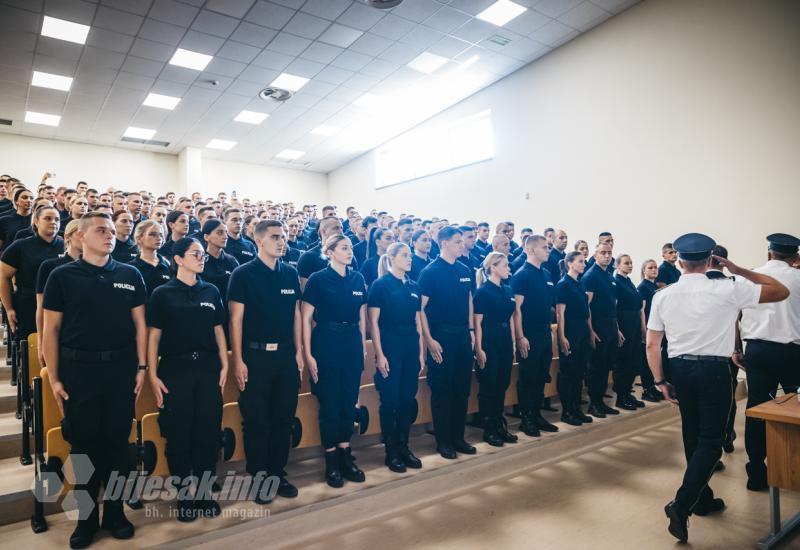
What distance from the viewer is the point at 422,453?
10.8 ft

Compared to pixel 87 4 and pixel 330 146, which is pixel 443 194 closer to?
pixel 330 146

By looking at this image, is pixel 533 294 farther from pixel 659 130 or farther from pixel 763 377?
pixel 659 130

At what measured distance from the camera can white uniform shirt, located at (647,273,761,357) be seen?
2.26 m

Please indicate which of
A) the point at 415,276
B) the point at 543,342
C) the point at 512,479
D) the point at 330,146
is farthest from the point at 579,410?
the point at 330,146

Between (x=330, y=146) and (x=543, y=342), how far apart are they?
32.3 ft

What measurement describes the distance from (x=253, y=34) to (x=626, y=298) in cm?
612

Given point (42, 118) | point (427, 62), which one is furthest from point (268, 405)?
point (42, 118)

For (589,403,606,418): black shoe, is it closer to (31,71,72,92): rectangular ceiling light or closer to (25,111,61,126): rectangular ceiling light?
(31,71,72,92): rectangular ceiling light

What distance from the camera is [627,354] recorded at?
446 cm

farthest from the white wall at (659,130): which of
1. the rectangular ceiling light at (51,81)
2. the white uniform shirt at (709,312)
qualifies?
the rectangular ceiling light at (51,81)

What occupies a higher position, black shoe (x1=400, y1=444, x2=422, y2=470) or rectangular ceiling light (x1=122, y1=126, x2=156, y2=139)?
rectangular ceiling light (x1=122, y1=126, x2=156, y2=139)

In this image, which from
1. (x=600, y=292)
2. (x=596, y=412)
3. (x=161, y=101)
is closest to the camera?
(x=596, y=412)

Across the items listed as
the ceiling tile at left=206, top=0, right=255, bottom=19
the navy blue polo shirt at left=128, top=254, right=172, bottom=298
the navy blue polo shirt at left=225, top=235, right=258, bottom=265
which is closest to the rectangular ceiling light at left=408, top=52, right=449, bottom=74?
the ceiling tile at left=206, top=0, right=255, bottom=19

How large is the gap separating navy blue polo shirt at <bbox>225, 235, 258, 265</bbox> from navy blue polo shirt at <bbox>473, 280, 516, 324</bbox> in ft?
6.65
